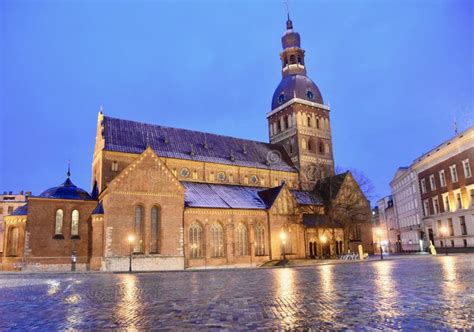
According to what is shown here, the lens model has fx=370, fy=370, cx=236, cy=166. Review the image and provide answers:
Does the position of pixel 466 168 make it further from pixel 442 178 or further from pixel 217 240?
pixel 217 240

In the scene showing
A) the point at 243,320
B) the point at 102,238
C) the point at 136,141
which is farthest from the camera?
the point at 136,141

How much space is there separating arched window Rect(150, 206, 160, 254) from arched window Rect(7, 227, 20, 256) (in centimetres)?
1699

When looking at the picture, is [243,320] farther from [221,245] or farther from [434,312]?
[221,245]

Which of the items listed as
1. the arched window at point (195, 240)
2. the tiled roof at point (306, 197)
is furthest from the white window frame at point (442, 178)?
the arched window at point (195, 240)

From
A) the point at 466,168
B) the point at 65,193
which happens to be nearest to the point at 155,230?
the point at 65,193

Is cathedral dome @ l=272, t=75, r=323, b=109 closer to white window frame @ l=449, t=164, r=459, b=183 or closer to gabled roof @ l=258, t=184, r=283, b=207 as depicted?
gabled roof @ l=258, t=184, r=283, b=207

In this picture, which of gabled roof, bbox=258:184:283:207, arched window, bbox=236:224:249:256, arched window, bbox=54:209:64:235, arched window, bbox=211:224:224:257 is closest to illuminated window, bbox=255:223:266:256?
arched window, bbox=236:224:249:256

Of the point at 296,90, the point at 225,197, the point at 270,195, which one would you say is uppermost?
the point at 296,90

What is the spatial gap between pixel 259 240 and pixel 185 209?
38.1 ft

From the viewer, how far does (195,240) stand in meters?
45.9

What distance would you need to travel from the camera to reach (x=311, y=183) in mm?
67688

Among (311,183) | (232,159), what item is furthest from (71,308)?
(311,183)

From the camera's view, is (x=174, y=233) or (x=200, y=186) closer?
(x=174, y=233)

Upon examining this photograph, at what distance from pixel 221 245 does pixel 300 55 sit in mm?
44096
